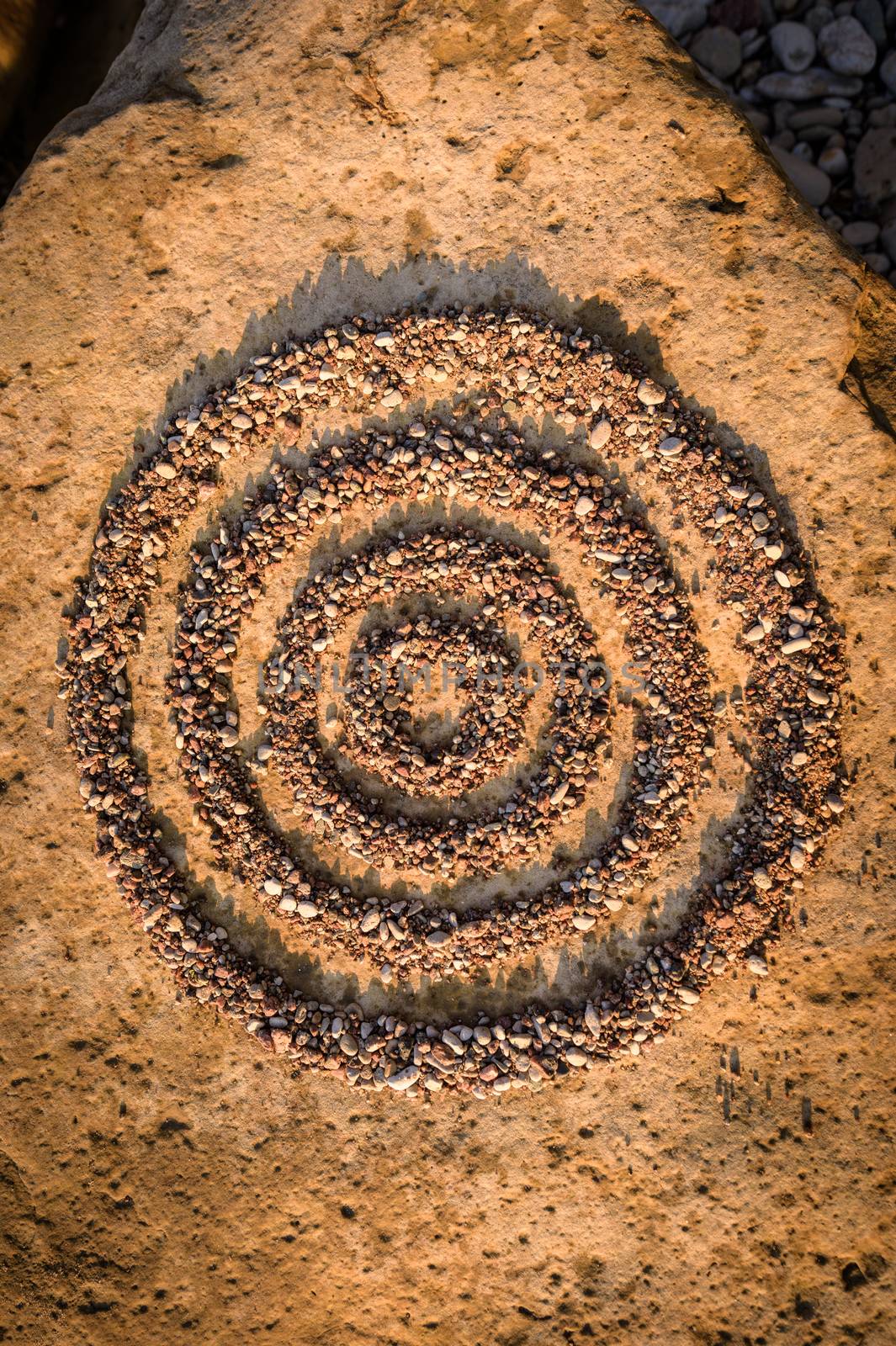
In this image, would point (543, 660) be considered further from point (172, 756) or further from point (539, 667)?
point (172, 756)

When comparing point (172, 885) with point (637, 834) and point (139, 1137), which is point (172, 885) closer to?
point (139, 1137)

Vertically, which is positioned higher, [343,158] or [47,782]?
[343,158]

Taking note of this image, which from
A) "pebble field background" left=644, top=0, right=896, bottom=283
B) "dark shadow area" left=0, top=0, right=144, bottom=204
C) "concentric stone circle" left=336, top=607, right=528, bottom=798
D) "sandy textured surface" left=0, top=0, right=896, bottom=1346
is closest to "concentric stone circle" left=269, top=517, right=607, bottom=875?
"concentric stone circle" left=336, top=607, right=528, bottom=798

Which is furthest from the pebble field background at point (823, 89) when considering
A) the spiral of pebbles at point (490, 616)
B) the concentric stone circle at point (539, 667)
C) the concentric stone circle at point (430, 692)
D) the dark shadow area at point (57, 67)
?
the dark shadow area at point (57, 67)

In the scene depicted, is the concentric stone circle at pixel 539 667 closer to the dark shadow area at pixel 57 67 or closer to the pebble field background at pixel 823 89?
the pebble field background at pixel 823 89

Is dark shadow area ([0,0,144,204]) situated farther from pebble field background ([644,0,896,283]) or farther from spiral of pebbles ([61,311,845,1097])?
pebble field background ([644,0,896,283])

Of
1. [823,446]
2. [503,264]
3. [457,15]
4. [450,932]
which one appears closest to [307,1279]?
[450,932]

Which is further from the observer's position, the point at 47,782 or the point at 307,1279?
the point at 47,782
